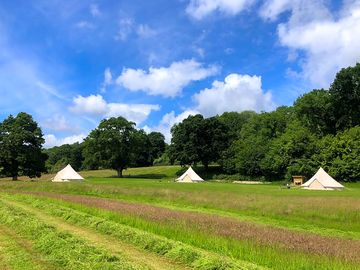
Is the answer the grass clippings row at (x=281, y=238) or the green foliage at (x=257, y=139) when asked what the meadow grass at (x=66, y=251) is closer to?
the grass clippings row at (x=281, y=238)

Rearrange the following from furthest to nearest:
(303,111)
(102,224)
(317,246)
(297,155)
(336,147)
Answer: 1. (303,111)
2. (297,155)
3. (336,147)
4. (102,224)
5. (317,246)

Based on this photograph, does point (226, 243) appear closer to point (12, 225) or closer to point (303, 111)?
point (12, 225)

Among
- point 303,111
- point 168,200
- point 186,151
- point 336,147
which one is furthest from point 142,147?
point 168,200

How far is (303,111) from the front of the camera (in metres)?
105

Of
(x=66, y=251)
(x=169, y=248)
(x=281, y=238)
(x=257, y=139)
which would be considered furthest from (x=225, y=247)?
(x=257, y=139)

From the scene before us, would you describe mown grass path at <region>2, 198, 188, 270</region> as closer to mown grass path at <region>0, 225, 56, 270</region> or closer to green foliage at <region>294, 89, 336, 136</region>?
mown grass path at <region>0, 225, 56, 270</region>

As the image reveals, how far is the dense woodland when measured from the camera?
86.8 metres

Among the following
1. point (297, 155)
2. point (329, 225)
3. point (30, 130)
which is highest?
point (30, 130)

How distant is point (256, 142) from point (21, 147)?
54.5 meters

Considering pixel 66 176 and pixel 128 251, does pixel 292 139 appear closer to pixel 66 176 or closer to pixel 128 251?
pixel 66 176

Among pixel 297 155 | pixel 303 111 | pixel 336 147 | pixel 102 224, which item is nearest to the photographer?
pixel 102 224

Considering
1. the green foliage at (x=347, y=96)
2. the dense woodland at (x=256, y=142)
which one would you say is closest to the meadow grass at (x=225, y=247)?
the dense woodland at (x=256, y=142)

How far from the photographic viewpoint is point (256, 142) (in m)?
109

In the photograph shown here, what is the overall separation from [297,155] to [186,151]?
3237 centimetres
